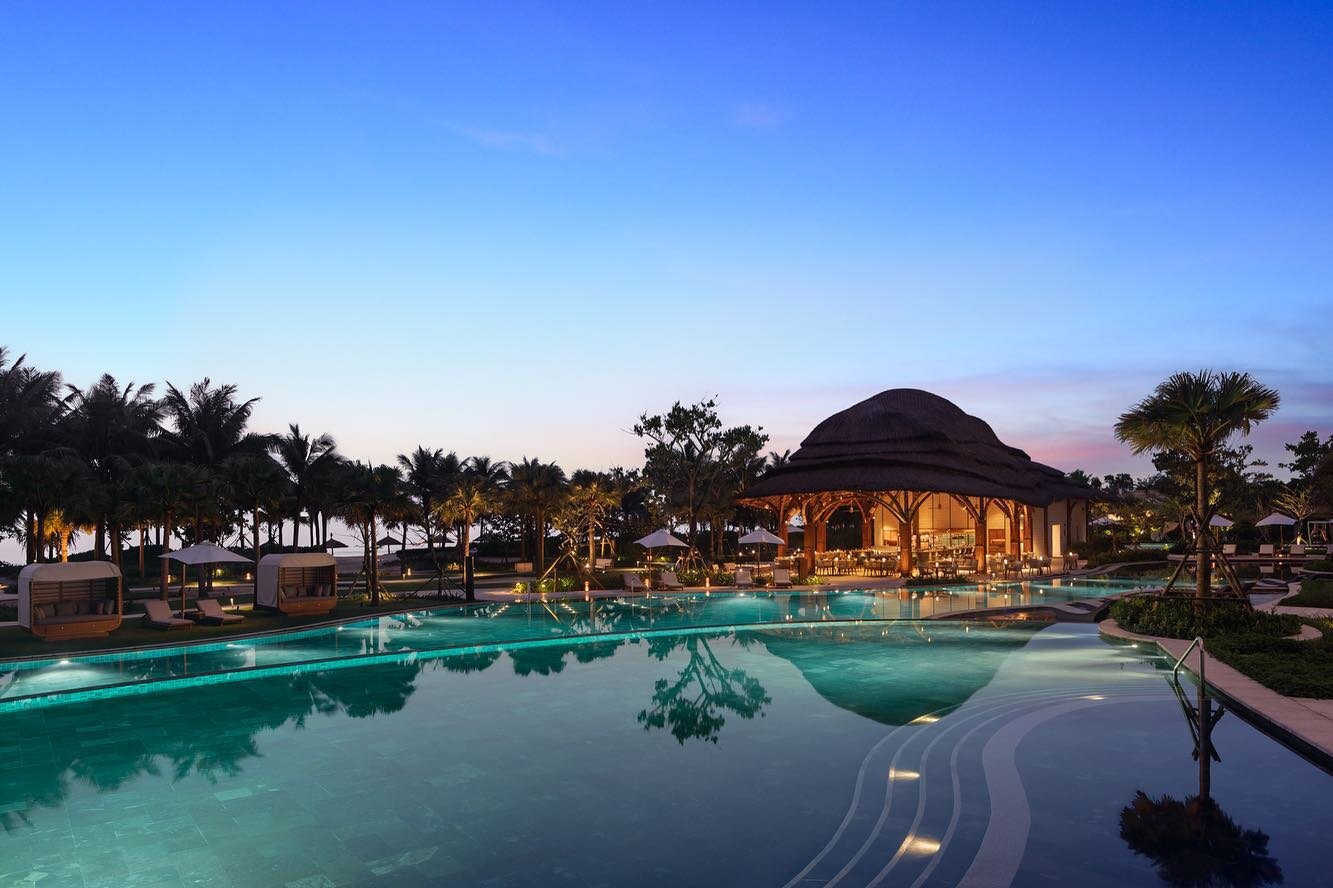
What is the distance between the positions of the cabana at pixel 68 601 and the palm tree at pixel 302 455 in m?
27.1

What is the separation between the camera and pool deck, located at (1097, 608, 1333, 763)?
8094mm

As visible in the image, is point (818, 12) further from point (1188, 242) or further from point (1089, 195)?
Answer: point (1188, 242)

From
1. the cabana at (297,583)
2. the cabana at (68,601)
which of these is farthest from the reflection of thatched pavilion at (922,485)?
the cabana at (68,601)

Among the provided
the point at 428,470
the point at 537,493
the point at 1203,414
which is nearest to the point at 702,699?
the point at 1203,414

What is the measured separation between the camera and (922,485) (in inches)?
1313

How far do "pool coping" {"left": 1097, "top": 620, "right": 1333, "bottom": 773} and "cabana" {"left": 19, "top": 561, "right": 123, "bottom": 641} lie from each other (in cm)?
2013

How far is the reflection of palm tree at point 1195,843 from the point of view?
560 centimetres

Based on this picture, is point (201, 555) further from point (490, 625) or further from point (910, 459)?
point (910, 459)

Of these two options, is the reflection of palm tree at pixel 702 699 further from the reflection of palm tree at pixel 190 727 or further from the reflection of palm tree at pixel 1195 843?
the reflection of palm tree at pixel 1195 843

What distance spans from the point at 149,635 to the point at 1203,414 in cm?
2247

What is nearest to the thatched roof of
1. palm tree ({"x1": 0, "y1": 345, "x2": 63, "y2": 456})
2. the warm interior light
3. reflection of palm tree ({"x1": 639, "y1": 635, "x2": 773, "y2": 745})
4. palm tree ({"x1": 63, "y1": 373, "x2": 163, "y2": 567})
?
reflection of palm tree ({"x1": 639, "y1": 635, "x2": 773, "y2": 745})

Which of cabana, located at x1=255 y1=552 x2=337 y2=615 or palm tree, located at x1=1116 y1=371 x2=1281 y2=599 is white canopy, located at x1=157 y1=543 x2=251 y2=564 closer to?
cabana, located at x1=255 y1=552 x2=337 y2=615

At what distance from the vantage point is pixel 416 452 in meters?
59.2

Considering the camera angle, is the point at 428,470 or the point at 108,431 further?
the point at 428,470
